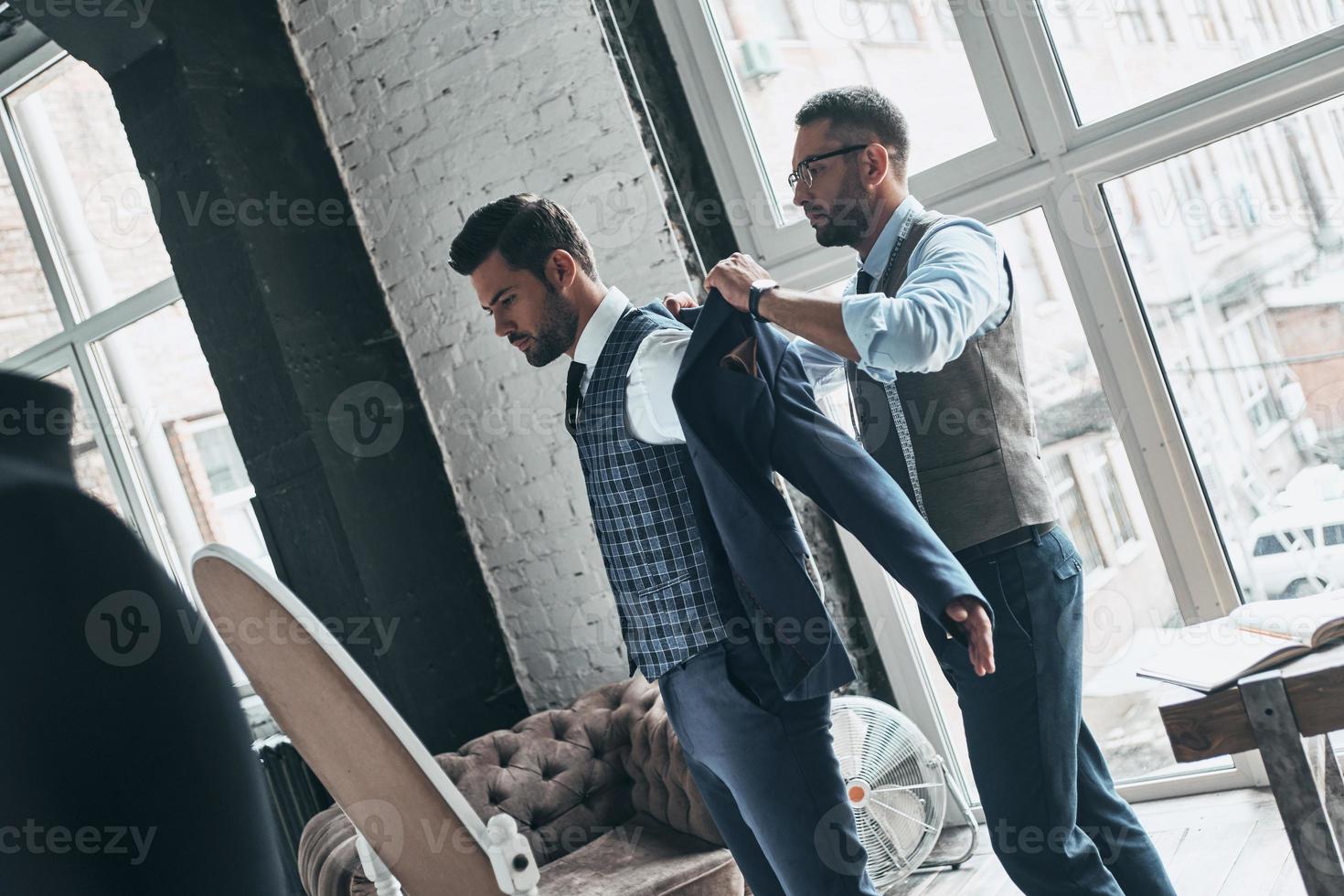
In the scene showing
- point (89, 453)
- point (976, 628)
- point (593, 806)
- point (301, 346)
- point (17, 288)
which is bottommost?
point (593, 806)

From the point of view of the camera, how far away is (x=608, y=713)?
2924mm

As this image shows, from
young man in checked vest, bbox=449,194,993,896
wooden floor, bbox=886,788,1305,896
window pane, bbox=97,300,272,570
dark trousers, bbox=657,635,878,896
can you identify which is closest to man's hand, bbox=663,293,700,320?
young man in checked vest, bbox=449,194,993,896

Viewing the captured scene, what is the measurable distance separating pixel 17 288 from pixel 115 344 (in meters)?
0.79

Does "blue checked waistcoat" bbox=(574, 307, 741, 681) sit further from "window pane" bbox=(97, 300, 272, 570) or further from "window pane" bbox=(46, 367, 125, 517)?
"window pane" bbox=(46, 367, 125, 517)

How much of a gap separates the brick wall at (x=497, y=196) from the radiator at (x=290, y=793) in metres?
0.83

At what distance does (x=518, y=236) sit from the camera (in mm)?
1862

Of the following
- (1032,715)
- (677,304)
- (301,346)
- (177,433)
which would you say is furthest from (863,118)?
(177,433)

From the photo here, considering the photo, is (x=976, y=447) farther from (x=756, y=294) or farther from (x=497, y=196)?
(x=497, y=196)

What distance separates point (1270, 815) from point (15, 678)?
2.62 meters

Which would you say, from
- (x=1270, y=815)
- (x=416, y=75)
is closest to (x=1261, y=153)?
(x=1270, y=815)

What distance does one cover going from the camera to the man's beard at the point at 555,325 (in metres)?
1.84

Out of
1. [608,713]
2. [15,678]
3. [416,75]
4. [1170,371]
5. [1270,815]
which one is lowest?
[1270,815]

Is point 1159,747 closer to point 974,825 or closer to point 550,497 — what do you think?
point 974,825

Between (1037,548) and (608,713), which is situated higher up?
(1037,548)
